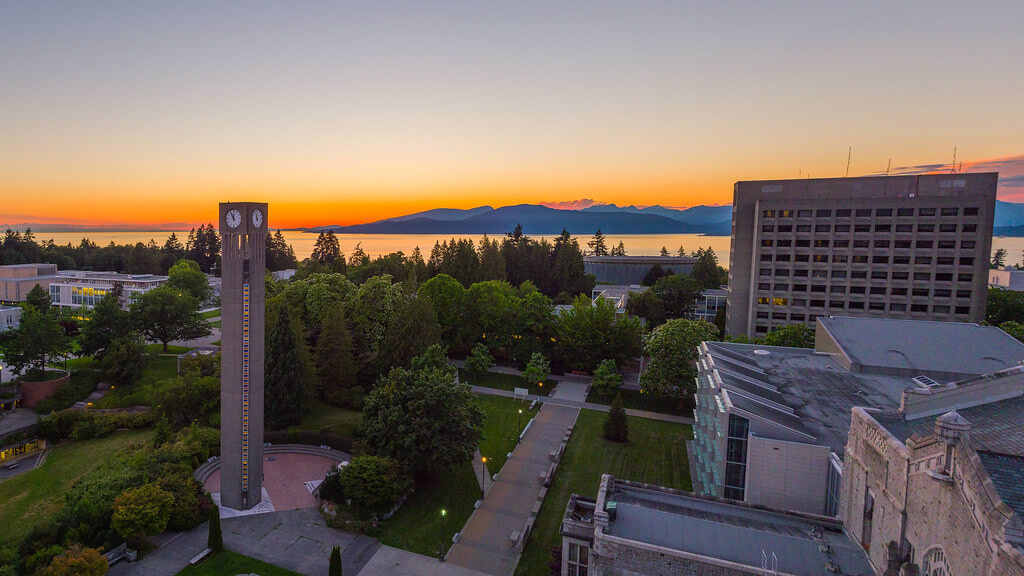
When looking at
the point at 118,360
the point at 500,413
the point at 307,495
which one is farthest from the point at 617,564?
the point at 118,360

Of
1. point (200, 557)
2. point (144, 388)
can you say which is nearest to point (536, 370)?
point (200, 557)

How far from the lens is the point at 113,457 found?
30469 millimetres

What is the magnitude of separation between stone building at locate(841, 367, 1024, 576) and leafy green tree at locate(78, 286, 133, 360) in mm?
55463

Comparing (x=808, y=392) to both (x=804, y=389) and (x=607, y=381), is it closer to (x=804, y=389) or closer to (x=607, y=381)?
(x=804, y=389)

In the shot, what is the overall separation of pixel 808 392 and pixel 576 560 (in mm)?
17101

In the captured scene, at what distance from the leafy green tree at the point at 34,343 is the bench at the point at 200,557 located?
31997mm

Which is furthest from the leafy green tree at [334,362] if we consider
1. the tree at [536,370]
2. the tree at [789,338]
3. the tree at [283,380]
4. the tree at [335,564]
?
the tree at [789,338]

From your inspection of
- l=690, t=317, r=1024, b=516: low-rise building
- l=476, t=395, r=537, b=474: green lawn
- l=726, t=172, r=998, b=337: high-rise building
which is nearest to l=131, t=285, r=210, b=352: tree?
l=476, t=395, r=537, b=474: green lawn

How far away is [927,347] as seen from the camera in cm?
3073

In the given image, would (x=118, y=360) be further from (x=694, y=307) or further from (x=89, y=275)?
(x=694, y=307)

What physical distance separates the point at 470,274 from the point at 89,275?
6330 cm

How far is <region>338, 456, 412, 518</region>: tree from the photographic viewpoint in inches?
1000

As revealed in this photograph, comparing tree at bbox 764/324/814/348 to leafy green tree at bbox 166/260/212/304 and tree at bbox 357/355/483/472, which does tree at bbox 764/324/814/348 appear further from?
leafy green tree at bbox 166/260/212/304

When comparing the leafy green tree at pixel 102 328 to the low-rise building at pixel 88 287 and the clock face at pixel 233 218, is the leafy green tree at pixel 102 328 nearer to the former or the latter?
the clock face at pixel 233 218
